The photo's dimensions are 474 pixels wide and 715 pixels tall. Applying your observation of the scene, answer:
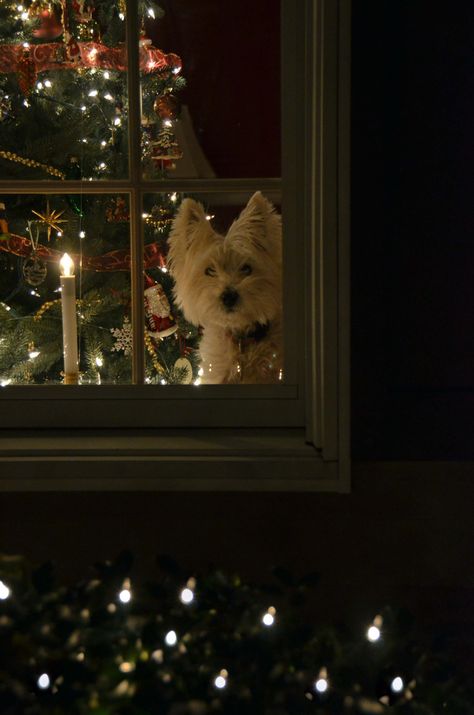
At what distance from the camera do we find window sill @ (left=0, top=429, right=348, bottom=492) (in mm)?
1567

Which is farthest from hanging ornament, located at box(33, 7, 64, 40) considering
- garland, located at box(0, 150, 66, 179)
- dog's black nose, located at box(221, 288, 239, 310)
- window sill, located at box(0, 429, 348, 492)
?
window sill, located at box(0, 429, 348, 492)

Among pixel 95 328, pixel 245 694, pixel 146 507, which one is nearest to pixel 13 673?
pixel 245 694

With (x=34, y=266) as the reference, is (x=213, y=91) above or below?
above

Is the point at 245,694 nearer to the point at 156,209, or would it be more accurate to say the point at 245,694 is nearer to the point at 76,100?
the point at 156,209

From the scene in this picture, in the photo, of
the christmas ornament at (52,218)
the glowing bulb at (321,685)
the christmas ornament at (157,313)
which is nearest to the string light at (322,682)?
the glowing bulb at (321,685)

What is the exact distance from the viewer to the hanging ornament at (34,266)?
68.2 inches

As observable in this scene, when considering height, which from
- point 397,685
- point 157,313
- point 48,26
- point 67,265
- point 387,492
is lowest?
point 397,685

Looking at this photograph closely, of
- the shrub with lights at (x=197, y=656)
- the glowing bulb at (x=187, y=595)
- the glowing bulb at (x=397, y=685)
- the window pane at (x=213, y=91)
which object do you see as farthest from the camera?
the window pane at (x=213, y=91)

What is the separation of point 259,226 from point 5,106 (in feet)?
1.93

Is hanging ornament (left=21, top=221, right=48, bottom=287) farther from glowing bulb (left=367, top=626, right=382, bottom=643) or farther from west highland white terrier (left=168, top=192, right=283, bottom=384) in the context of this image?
glowing bulb (left=367, top=626, right=382, bottom=643)

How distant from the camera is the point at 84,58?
169cm

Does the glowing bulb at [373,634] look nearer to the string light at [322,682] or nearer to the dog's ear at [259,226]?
the string light at [322,682]

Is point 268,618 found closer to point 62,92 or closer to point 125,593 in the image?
point 125,593

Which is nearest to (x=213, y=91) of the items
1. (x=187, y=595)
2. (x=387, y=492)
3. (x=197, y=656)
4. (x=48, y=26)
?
(x=48, y=26)
